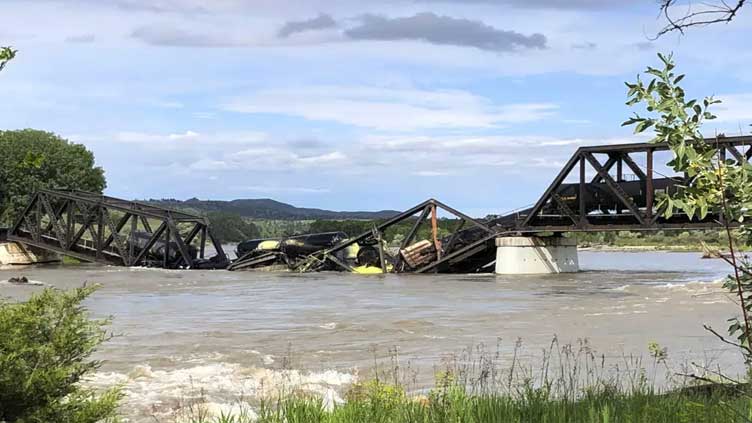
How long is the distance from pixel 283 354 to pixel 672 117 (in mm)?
14701

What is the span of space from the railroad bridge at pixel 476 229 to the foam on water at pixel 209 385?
97.8ft

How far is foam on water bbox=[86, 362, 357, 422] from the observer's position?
1216 centimetres

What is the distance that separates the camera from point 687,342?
19.5m

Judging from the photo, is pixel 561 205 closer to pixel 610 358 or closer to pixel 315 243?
pixel 315 243

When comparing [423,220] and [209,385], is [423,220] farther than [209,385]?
Yes

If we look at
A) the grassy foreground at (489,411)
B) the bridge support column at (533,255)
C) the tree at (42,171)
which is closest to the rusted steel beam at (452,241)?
the bridge support column at (533,255)

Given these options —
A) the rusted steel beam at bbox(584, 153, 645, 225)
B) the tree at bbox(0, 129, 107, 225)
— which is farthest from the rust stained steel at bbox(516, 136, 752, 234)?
the tree at bbox(0, 129, 107, 225)

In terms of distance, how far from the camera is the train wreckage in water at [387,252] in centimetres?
5425

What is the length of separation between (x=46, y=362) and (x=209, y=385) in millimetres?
7171

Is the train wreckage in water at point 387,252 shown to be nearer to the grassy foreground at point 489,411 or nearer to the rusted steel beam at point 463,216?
the rusted steel beam at point 463,216

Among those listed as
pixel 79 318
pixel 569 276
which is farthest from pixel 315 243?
pixel 79 318

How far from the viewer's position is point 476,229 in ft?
183

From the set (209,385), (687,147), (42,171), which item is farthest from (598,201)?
(42,171)

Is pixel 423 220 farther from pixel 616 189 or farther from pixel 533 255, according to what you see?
pixel 616 189
